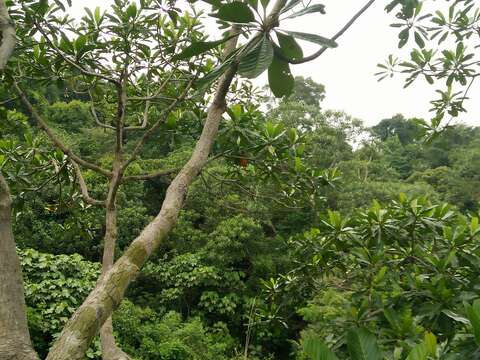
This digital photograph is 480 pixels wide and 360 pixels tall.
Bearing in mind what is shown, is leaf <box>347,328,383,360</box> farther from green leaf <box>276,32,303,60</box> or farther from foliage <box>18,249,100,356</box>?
foliage <box>18,249,100,356</box>

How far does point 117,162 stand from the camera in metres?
1.51

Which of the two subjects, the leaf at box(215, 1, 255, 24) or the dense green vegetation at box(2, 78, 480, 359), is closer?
the leaf at box(215, 1, 255, 24)

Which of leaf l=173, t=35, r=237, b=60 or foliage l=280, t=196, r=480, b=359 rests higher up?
leaf l=173, t=35, r=237, b=60

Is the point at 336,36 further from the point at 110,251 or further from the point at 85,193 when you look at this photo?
the point at 85,193

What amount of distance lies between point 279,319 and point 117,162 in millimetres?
1213

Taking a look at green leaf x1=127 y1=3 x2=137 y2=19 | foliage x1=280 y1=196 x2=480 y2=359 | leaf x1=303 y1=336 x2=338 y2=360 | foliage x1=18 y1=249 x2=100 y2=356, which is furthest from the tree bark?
foliage x1=18 y1=249 x2=100 y2=356

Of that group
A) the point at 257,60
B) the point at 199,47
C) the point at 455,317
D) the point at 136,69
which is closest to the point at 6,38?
the point at 199,47

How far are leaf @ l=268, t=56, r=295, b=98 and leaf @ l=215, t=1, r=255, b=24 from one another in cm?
11

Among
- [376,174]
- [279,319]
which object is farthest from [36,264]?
[376,174]

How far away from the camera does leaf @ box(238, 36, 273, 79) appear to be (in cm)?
67

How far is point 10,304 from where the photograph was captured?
85 centimetres

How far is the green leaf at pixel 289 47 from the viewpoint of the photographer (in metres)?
0.73

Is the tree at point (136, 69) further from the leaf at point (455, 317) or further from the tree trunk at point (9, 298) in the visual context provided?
the leaf at point (455, 317)

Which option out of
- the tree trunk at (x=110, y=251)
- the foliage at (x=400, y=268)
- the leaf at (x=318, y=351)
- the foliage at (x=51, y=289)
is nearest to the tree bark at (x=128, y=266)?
the tree trunk at (x=110, y=251)
